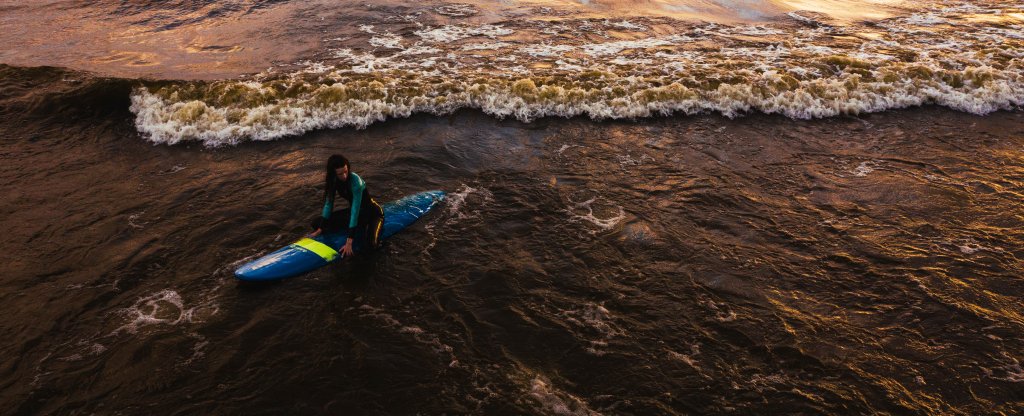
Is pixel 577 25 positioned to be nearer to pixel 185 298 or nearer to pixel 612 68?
pixel 612 68

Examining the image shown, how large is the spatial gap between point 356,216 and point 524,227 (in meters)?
2.18

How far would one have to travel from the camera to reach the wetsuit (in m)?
6.21

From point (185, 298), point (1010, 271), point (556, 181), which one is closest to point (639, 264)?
point (556, 181)

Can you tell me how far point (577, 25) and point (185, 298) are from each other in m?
13.6

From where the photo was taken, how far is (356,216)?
6246mm

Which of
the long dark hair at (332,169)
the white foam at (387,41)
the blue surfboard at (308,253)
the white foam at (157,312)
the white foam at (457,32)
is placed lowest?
the white foam at (157,312)

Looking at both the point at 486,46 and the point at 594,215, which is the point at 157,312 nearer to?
the point at 594,215

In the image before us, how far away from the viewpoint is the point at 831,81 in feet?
39.6

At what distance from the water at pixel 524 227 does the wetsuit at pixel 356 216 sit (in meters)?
0.38

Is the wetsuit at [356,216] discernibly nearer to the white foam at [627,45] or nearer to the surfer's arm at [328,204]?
the surfer's arm at [328,204]

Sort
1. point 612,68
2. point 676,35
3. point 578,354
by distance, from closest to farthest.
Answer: point 578,354 < point 612,68 < point 676,35

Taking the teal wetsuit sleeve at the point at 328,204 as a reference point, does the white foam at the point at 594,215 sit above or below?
below

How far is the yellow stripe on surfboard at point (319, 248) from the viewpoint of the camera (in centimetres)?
637

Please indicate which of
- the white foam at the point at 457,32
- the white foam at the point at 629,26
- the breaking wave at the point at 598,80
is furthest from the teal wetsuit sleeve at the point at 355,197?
the white foam at the point at 629,26
